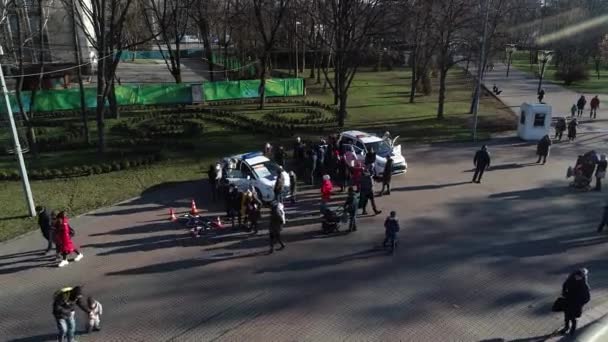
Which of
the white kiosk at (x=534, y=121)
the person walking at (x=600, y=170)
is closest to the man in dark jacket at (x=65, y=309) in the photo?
the person walking at (x=600, y=170)

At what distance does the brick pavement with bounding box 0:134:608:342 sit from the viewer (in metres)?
9.15

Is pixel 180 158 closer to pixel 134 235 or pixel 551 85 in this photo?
pixel 134 235

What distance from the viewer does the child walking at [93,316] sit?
8.91 m

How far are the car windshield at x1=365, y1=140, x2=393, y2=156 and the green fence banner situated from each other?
20.2m

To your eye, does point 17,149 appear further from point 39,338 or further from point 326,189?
point 326,189

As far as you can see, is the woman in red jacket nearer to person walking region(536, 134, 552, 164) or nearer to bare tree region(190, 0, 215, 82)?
person walking region(536, 134, 552, 164)

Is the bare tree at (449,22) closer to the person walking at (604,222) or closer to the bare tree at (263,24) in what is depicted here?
the bare tree at (263,24)

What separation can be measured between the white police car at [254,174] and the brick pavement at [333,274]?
1154 mm

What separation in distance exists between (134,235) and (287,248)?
473 cm

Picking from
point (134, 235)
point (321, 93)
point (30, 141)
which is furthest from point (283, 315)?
point (321, 93)

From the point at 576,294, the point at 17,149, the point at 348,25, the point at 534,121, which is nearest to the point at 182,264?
the point at 17,149

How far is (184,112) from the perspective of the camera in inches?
1270

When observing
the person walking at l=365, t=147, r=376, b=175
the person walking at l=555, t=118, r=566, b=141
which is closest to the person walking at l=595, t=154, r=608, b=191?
the person walking at l=555, t=118, r=566, b=141

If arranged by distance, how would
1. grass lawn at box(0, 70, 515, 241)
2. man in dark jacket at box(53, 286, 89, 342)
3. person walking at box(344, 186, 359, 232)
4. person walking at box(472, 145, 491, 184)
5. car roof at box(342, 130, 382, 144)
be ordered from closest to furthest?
1. man in dark jacket at box(53, 286, 89, 342)
2. person walking at box(344, 186, 359, 232)
3. grass lawn at box(0, 70, 515, 241)
4. person walking at box(472, 145, 491, 184)
5. car roof at box(342, 130, 382, 144)
